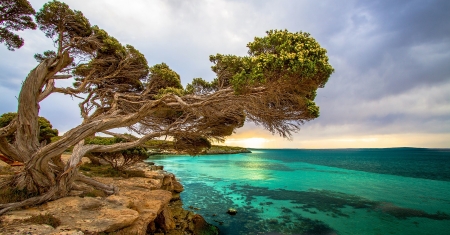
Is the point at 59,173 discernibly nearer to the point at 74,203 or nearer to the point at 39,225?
the point at 74,203

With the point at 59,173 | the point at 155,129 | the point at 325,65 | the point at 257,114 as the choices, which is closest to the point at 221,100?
the point at 257,114

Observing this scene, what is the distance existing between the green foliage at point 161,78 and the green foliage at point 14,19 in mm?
4795

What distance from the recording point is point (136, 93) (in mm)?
11133

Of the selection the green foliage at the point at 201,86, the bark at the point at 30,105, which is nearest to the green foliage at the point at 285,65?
the green foliage at the point at 201,86

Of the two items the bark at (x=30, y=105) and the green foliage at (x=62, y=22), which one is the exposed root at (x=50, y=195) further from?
the green foliage at (x=62, y=22)

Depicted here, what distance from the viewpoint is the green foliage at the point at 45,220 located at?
478 cm

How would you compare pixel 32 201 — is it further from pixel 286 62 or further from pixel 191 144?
pixel 286 62

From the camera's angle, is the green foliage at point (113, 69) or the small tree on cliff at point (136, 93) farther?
the green foliage at point (113, 69)

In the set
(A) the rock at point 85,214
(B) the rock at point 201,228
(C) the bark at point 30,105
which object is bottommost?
(B) the rock at point 201,228

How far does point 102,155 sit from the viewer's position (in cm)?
1402

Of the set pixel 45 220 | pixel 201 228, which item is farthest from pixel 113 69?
pixel 201 228

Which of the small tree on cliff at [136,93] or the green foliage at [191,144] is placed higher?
the small tree on cliff at [136,93]

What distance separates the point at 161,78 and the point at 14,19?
221 inches

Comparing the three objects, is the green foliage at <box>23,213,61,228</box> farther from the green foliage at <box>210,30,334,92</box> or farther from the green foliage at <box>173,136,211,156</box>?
the green foliage at <box>173,136,211,156</box>
